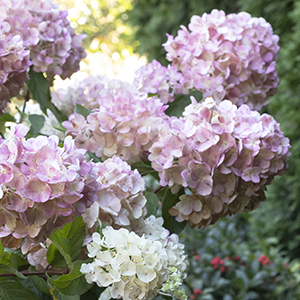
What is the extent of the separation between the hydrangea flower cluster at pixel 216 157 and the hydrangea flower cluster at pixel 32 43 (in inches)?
9.3

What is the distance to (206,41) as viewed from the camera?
0.67 m

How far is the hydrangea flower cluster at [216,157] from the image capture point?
1.65 feet

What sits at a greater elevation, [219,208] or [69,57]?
[69,57]

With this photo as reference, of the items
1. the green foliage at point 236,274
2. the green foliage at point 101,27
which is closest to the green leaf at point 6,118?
the green foliage at point 236,274

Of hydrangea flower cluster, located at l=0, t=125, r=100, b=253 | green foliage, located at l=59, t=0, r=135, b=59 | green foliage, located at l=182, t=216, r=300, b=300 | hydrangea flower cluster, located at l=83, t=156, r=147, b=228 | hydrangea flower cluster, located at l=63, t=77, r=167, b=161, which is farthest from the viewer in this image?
green foliage, located at l=59, t=0, r=135, b=59

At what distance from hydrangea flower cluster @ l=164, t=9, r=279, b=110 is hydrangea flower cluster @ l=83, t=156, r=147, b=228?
27 centimetres

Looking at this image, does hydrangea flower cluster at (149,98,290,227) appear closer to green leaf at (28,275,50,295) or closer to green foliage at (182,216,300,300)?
green leaf at (28,275,50,295)

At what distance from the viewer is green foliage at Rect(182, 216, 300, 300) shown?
175cm

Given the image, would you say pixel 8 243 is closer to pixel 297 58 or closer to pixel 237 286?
pixel 237 286

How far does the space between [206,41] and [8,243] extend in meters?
0.46

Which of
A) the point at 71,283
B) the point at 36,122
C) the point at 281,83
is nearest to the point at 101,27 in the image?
the point at 281,83

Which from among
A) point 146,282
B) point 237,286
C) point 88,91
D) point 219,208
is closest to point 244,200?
point 219,208

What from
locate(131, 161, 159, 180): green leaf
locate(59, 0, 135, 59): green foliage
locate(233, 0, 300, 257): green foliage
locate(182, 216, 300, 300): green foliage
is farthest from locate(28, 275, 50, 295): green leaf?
locate(59, 0, 135, 59): green foliage

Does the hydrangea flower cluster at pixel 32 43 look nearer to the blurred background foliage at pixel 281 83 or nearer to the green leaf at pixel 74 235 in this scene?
the green leaf at pixel 74 235
